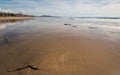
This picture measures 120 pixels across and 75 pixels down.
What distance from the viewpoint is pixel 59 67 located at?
4535 mm

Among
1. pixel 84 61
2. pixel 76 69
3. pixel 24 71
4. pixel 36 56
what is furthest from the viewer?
pixel 36 56

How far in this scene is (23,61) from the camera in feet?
16.4

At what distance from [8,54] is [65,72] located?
2.92m

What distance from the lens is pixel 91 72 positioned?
4223 millimetres

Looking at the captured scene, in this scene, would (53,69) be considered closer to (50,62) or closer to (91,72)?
(50,62)

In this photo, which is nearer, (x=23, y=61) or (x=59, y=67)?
(x=59, y=67)

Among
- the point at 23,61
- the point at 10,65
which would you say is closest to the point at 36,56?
the point at 23,61

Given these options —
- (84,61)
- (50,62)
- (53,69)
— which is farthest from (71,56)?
(53,69)

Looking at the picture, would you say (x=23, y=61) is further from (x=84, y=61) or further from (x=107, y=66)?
(x=107, y=66)

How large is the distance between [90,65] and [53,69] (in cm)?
135

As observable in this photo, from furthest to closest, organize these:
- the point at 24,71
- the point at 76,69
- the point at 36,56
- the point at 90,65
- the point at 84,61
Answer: the point at 36,56 → the point at 84,61 → the point at 90,65 → the point at 76,69 → the point at 24,71

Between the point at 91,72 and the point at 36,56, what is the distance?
7.86 feet

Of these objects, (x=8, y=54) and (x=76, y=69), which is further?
(x=8, y=54)

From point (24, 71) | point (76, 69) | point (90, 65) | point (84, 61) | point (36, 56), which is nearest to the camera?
point (24, 71)
